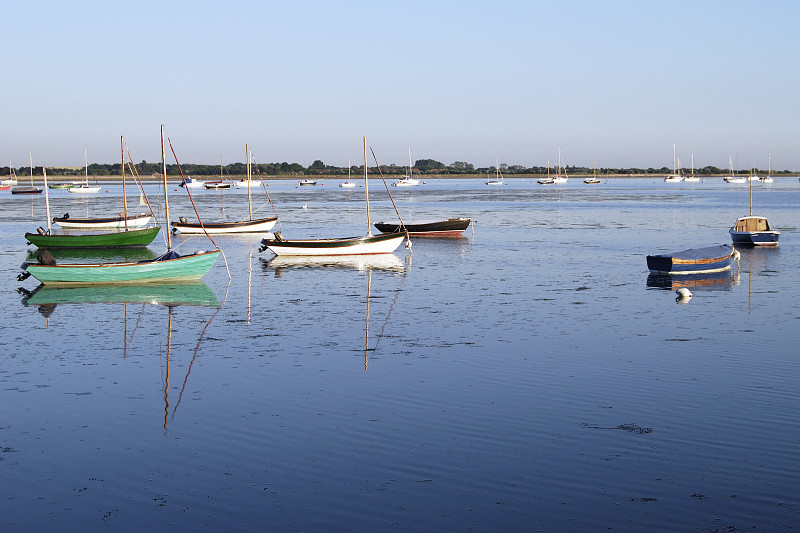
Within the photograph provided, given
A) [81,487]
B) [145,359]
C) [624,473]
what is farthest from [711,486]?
[145,359]

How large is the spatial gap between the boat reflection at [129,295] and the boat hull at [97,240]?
16470 mm

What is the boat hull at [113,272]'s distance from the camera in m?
35.0

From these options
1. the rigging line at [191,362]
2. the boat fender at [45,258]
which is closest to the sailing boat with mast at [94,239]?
the boat fender at [45,258]

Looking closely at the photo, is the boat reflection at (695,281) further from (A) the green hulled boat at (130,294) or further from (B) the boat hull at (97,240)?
(B) the boat hull at (97,240)

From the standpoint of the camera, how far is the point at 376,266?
1699 inches

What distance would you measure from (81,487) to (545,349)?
12360 millimetres

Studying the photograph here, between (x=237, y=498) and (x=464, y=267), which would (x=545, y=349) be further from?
(x=464, y=267)

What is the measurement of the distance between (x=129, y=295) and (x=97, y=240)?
21708 mm

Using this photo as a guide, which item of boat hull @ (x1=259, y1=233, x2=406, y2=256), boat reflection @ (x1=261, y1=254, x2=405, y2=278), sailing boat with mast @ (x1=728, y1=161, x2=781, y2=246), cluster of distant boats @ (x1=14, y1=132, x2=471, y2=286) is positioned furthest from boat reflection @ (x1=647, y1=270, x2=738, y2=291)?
cluster of distant boats @ (x1=14, y1=132, x2=471, y2=286)

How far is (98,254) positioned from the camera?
50875 mm

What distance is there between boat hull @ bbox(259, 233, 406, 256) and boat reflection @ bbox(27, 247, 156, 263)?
7381 mm

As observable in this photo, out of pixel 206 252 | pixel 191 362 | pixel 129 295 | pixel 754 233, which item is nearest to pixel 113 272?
pixel 129 295

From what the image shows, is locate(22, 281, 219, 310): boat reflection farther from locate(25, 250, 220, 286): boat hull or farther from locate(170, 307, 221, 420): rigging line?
locate(170, 307, 221, 420): rigging line

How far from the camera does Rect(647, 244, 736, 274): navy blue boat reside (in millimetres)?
36875
